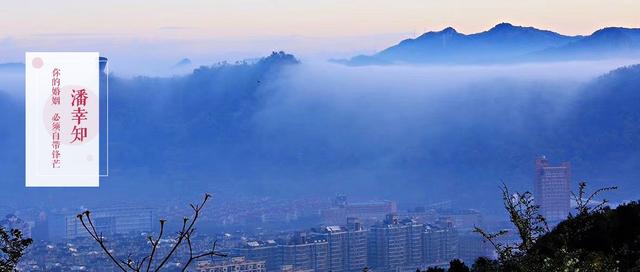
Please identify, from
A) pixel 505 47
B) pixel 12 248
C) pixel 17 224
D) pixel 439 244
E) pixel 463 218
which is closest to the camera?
pixel 12 248

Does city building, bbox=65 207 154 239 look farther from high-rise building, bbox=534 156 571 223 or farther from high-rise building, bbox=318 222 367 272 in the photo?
high-rise building, bbox=534 156 571 223

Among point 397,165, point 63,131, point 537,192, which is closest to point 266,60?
point 397,165

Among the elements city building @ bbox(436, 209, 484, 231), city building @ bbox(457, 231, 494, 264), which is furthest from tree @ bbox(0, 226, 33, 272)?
city building @ bbox(436, 209, 484, 231)

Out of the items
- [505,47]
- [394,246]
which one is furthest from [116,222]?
[505,47]

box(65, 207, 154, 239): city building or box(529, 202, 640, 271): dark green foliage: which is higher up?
box(529, 202, 640, 271): dark green foliage

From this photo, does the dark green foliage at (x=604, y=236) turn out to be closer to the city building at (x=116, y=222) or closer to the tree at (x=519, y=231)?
the tree at (x=519, y=231)

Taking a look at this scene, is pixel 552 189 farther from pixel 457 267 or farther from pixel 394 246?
pixel 457 267
